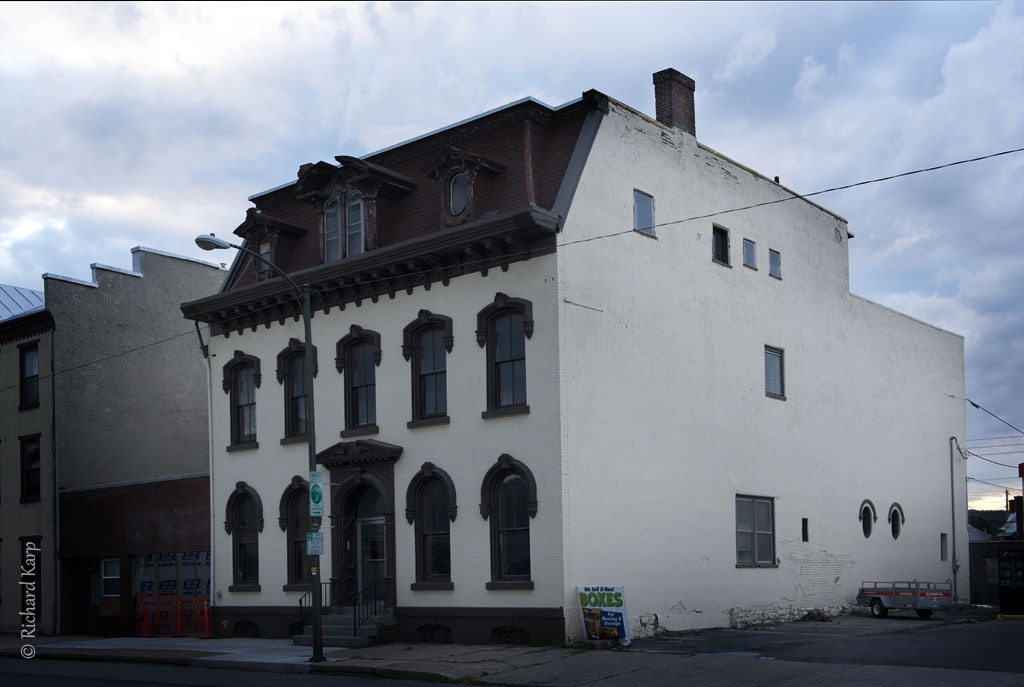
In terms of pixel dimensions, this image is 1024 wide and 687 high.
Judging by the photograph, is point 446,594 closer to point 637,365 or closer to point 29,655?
point 637,365

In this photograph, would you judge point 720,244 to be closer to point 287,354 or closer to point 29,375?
point 287,354

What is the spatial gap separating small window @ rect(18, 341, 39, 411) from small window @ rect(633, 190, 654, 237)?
21738 mm

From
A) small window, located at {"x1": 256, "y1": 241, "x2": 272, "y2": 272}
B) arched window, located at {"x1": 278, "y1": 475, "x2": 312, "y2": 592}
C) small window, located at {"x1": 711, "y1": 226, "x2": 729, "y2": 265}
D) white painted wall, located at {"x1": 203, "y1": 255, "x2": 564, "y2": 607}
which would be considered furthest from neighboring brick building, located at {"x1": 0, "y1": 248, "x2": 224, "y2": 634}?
small window, located at {"x1": 711, "y1": 226, "x2": 729, "y2": 265}

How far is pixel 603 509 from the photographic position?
2367 centimetres

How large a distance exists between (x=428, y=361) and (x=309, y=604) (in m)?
7.08

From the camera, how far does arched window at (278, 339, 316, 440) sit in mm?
28859

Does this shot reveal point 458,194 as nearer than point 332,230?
Yes

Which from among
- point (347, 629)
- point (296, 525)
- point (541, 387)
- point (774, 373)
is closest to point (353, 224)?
point (541, 387)

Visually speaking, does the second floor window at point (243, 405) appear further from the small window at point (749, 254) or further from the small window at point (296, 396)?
the small window at point (749, 254)

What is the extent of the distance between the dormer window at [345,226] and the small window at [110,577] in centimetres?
1325

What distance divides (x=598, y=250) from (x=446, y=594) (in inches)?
330

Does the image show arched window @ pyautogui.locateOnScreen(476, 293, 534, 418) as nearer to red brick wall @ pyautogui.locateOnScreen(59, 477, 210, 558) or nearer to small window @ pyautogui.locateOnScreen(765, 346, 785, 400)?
small window @ pyautogui.locateOnScreen(765, 346, 785, 400)

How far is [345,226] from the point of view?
28.2 meters

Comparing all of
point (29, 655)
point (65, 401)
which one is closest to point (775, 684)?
point (29, 655)
